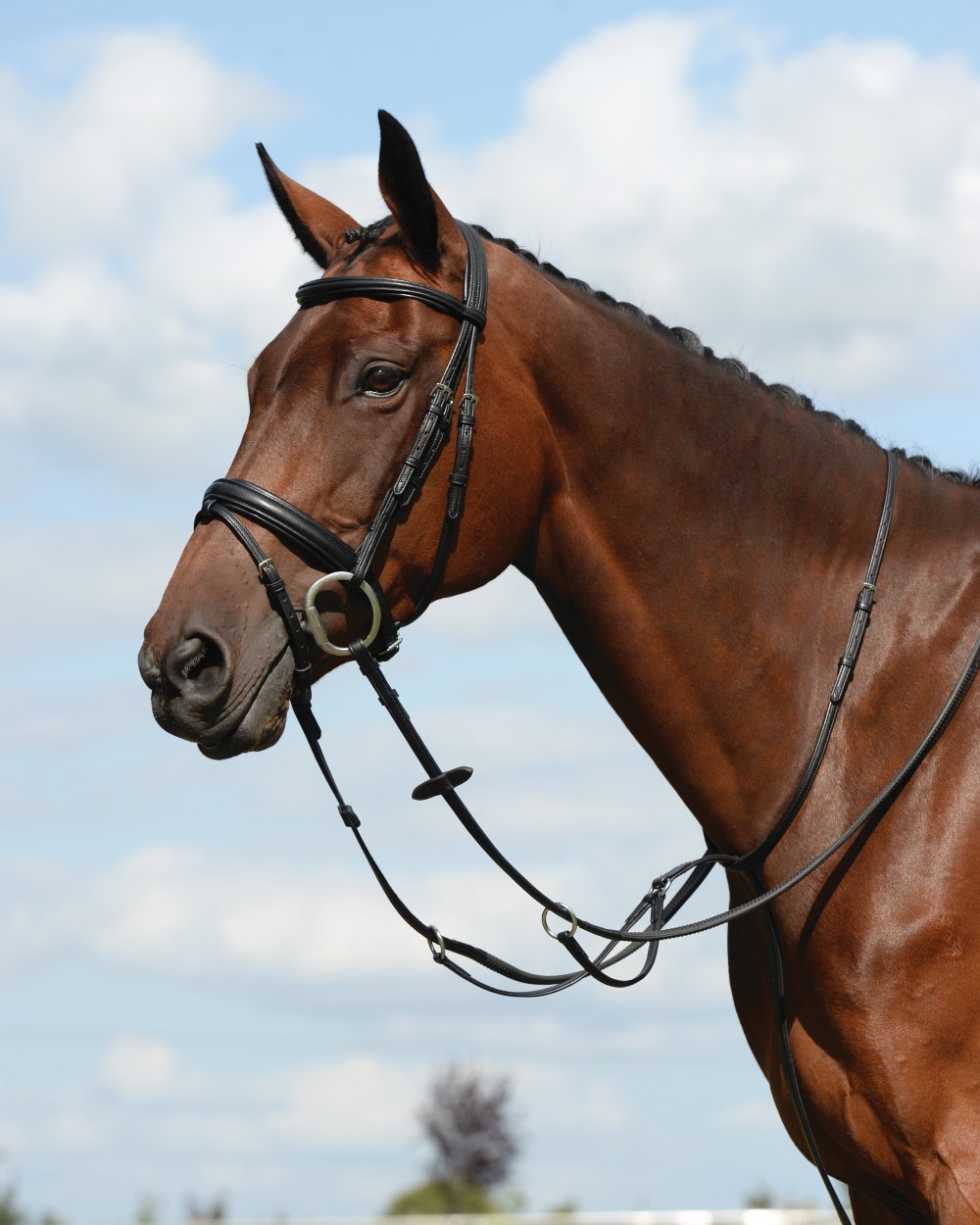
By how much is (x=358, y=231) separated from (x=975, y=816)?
2754 millimetres

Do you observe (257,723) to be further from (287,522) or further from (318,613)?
(287,522)

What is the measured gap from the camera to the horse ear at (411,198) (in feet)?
16.5

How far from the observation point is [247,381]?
516cm

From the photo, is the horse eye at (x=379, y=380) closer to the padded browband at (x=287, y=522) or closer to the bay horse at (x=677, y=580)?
the bay horse at (x=677, y=580)

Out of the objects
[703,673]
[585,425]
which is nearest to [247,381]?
[585,425]

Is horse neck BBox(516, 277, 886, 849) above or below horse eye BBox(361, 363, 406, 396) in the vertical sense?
below

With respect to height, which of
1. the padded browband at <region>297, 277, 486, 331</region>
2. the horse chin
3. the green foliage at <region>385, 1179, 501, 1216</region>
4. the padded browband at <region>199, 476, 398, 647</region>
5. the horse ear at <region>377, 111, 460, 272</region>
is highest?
A: the green foliage at <region>385, 1179, 501, 1216</region>

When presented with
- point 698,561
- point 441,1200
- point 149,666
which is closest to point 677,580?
point 698,561

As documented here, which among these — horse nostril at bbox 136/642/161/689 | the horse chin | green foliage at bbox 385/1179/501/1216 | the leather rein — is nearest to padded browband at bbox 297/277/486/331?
the leather rein

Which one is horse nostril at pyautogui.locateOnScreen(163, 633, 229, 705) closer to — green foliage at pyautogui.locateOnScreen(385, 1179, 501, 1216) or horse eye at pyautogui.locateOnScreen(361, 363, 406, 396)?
horse eye at pyautogui.locateOnScreen(361, 363, 406, 396)

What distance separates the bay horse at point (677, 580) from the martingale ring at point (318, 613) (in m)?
0.02

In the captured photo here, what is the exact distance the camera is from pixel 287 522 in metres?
4.82

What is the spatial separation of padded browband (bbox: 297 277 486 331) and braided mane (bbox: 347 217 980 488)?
36 centimetres

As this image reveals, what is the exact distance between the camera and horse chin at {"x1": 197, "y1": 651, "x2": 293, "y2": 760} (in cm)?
479
